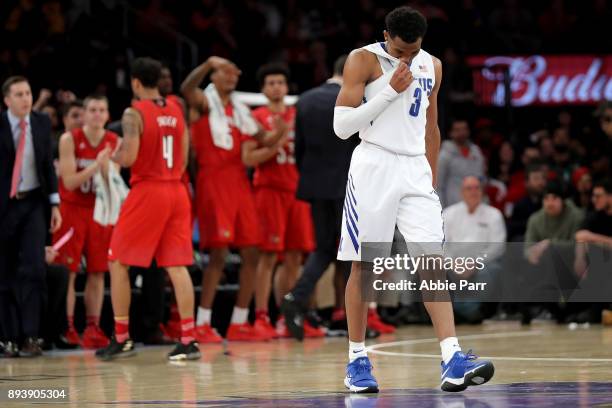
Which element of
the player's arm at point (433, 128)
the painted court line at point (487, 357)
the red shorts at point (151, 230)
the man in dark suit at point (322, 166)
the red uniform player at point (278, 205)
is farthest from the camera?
the red uniform player at point (278, 205)

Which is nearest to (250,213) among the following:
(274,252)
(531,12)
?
(274,252)

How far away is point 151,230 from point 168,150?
0.61m

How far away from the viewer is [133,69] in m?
9.13

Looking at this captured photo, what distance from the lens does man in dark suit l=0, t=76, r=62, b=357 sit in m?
9.61

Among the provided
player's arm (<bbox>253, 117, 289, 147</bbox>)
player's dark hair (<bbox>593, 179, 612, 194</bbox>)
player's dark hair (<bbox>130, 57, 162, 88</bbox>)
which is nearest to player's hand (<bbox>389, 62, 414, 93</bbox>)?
player's dark hair (<bbox>130, 57, 162, 88</bbox>)

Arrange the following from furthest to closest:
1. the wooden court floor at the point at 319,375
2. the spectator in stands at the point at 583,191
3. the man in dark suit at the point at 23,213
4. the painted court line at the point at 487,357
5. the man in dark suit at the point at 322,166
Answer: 1. the spectator in stands at the point at 583,191
2. the man in dark suit at the point at 322,166
3. the man in dark suit at the point at 23,213
4. the painted court line at the point at 487,357
5. the wooden court floor at the point at 319,375

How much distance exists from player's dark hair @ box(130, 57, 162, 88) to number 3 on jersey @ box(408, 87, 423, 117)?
2.90m

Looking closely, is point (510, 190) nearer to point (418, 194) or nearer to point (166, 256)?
point (166, 256)

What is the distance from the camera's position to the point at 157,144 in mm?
9180

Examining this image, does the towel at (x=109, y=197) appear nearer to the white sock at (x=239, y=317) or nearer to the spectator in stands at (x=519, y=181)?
the white sock at (x=239, y=317)

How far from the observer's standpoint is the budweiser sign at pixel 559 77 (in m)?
19.2

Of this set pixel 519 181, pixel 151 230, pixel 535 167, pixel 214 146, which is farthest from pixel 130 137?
pixel 519 181

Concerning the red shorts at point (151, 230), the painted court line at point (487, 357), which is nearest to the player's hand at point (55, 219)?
the red shorts at point (151, 230)

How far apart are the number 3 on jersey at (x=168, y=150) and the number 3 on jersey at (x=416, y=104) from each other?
117 inches
